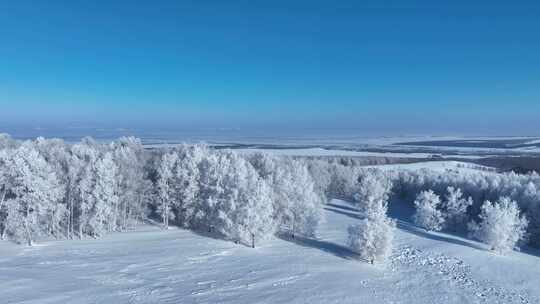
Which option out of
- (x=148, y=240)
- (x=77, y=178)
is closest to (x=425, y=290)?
(x=148, y=240)

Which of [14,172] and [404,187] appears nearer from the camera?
[14,172]

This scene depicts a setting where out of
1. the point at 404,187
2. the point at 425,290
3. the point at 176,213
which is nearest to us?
the point at 425,290

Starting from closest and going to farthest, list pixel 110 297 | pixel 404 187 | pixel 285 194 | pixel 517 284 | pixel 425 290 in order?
1. pixel 110 297
2. pixel 425 290
3. pixel 517 284
4. pixel 285 194
5. pixel 404 187

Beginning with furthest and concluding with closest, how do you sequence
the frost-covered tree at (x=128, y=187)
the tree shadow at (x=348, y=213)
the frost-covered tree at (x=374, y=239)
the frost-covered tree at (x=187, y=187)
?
the tree shadow at (x=348, y=213), the frost-covered tree at (x=187, y=187), the frost-covered tree at (x=128, y=187), the frost-covered tree at (x=374, y=239)

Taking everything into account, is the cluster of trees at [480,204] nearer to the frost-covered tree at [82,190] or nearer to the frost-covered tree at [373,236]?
the frost-covered tree at [373,236]

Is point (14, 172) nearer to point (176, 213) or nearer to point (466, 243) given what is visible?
point (176, 213)

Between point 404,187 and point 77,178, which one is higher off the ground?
point 77,178

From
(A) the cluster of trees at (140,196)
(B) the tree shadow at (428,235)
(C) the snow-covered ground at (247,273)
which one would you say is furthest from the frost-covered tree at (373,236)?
(B) the tree shadow at (428,235)
